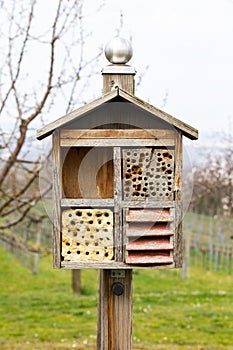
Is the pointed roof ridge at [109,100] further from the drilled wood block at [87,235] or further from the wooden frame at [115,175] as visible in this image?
the drilled wood block at [87,235]

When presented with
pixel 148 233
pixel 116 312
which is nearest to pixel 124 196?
pixel 148 233

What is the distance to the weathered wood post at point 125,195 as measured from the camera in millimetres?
3006

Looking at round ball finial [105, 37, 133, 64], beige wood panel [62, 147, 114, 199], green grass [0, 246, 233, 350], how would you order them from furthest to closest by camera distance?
green grass [0, 246, 233, 350] → round ball finial [105, 37, 133, 64] → beige wood panel [62, 147, 114, 199]

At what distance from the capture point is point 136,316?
7.99m

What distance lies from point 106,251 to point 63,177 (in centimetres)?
42

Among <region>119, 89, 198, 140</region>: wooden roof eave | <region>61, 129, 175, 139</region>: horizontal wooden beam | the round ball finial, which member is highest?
the round ball finial

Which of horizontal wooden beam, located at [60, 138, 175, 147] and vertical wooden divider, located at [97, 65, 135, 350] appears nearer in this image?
horizontal wooden beam, located at [60, 138, 175, 147]

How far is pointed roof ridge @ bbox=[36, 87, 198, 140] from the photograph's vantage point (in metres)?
2.94

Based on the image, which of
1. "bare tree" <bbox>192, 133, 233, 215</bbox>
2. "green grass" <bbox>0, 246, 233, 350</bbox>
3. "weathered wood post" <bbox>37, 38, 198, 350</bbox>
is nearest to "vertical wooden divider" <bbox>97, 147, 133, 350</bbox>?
"weathered wood post" <bbox>37, 38, 198, 350</bbox>

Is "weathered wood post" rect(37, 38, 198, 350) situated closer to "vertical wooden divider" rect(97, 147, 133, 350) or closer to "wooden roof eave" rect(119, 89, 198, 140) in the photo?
"wooden roof eave" rect(119, 89, 198, 140)

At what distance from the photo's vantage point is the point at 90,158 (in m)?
3.11

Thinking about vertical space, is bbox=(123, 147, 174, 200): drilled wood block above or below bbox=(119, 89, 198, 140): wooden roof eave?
below

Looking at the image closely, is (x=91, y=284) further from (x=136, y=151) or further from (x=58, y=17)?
(x=136, y=151)

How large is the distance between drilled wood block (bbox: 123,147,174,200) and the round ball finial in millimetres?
549
